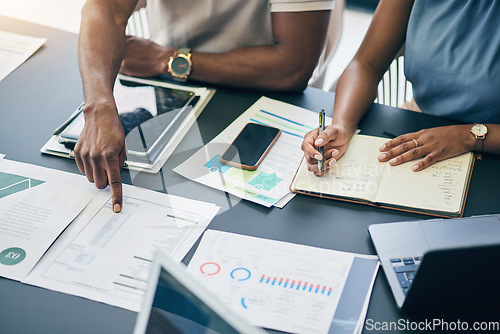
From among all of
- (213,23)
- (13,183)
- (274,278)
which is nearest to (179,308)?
(274,278)

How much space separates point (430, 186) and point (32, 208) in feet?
2.84

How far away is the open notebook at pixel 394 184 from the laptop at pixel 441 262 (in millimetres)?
66

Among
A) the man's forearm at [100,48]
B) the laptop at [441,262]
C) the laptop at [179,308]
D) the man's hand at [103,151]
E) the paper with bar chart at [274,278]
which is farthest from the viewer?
the man's forearm at [100,48]

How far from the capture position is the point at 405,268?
Answer: 922 mm

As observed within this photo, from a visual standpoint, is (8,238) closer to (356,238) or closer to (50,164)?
(50,164)

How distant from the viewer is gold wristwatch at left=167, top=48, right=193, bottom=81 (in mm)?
1471

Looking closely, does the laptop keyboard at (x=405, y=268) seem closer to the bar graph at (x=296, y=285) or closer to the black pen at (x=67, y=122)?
the bar graph at (x=296, y=285)

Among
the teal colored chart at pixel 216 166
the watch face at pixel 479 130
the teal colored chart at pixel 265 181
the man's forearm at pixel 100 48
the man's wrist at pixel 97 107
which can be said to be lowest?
the teal colored chart at pixel 265 181

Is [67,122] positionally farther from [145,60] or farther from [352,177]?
[352,177]

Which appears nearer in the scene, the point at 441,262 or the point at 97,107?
the point at 441,262

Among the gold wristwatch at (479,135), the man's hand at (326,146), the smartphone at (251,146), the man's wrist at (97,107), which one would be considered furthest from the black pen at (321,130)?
the man's wrist at (97,107)

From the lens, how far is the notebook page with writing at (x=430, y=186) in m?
1.06

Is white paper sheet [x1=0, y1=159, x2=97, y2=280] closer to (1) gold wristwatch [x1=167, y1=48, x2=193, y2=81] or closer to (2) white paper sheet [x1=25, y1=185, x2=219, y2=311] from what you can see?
(2) white paper sheet [x1=25, y1=185, x2=219, y2=311]

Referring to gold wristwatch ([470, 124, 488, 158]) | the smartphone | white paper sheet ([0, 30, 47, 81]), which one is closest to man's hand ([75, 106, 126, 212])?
the smartphone
